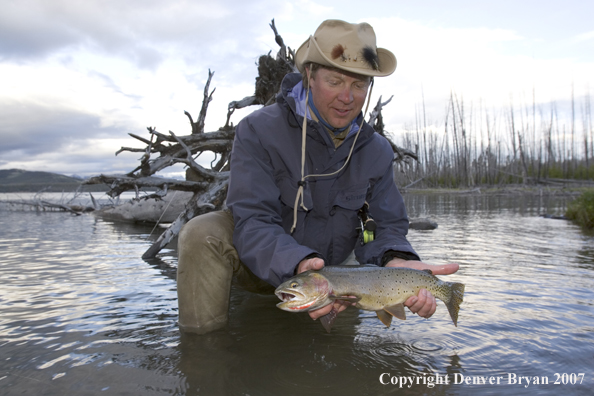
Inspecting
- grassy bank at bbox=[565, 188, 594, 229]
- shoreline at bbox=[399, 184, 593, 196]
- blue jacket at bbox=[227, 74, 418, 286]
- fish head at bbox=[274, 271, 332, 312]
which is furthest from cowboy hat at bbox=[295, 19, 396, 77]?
shoreline at bbox=[399, 184, 593, 196]

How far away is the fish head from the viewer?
251 cm

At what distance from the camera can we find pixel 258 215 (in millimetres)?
3148

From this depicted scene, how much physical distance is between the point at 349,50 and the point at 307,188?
1068mm

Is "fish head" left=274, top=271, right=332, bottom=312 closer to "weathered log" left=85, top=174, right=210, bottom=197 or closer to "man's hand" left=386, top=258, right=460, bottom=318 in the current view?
"man's hand" left=386, top=258, right=460, bottom=318

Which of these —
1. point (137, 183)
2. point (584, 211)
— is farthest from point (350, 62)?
point (584, 211)

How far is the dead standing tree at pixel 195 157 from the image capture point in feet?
23.6

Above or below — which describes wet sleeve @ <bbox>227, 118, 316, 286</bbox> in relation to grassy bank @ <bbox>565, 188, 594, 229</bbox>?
above

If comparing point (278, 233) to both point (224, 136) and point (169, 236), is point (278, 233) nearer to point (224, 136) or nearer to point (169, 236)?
point (169, 236)

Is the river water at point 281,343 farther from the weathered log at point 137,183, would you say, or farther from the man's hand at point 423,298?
the weathered log at point 137,183

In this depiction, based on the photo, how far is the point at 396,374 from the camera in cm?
269

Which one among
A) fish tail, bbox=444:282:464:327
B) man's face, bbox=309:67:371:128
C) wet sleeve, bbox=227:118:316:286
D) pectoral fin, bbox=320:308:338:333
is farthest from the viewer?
man's face, bbox=309:67:371:128

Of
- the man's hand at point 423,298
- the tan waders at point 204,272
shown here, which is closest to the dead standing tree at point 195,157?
the tan waders at point 204,272

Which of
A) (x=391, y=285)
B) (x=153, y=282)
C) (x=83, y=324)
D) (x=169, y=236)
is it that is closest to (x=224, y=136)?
(x=169, y=236)

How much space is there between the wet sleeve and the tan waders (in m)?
0.18
